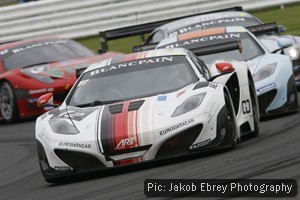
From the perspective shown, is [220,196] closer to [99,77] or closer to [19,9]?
[99,77]

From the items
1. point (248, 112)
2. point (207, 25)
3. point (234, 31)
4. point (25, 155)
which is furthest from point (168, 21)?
point (248, 112)

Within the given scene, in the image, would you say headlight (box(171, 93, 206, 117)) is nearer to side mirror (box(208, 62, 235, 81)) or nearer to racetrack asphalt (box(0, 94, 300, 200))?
racetrack asphalt (box(0, 94, 300, 200))

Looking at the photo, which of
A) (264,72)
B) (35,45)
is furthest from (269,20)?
(264,72)

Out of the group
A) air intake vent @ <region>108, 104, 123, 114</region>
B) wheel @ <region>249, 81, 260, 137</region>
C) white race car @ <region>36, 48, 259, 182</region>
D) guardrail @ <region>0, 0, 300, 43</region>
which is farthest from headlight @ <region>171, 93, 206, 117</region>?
guardrail @ <region>0, 0, 300, 43</region>

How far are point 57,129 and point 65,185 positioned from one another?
0.54 m

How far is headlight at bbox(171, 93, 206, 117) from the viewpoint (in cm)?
926

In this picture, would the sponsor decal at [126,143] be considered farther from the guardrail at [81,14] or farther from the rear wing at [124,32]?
the guardrail at [81,14]

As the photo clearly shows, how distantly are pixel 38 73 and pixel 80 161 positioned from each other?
7675mm

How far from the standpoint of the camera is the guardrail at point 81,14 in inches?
966

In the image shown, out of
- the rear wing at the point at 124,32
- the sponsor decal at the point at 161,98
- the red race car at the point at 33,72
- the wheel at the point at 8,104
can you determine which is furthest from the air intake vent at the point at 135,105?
the rear wing at the point at 124,32

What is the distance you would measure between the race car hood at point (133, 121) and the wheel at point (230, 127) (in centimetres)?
31

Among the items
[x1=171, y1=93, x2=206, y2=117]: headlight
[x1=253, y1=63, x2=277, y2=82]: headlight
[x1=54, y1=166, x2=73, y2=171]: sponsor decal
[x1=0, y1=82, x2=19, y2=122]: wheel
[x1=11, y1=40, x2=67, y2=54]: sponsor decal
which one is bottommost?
[x1=0, y1=82, x2=19, y2=122]: wheel

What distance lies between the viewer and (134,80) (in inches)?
407

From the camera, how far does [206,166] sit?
28.6 feet
